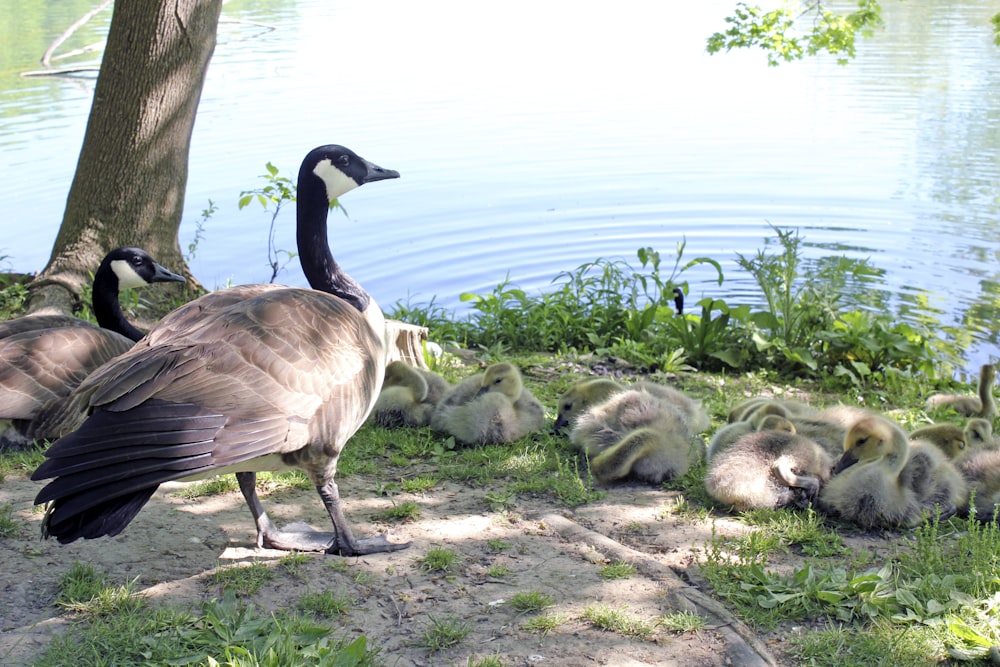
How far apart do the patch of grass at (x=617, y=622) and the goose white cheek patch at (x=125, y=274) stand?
4.36 meters

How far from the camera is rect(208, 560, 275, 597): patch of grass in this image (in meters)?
3.87

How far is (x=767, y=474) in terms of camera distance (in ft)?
15.1

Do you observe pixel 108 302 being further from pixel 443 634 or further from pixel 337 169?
pixel 443 634

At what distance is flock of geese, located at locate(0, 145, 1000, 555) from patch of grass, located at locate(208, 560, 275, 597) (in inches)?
12.9

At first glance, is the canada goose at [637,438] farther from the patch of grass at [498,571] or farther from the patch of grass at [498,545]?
the patch of grass at [498,571]

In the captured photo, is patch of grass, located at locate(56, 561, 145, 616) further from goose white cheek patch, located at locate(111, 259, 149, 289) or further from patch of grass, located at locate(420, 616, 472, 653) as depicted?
goose white cheek patch, located at locate(111, 259, 149, 289)

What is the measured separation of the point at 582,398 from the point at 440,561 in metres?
2.02

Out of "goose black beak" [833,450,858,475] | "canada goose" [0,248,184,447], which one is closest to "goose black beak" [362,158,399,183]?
"canada goose" [0,248,184,447]

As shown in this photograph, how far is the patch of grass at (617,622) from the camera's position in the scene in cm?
356

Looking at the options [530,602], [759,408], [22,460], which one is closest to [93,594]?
[530,602]

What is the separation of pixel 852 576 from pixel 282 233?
10685mm

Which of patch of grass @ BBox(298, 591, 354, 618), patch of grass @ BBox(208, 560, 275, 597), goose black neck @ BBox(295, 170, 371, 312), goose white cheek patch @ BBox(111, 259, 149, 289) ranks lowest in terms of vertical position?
patch of grass @ BBox(298, 591, 354, 618)

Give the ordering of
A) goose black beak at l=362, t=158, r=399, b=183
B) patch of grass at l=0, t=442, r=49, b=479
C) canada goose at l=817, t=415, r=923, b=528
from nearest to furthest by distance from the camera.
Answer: canada goose at l=817, t=415, r=923, b=528 < patch of grass at l=0, t=442, r=49, b=479 < goose black beak at l=362, t=158, r=399, b=183

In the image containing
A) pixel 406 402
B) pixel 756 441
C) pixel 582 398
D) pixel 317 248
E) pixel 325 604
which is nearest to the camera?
pixel 325 604
